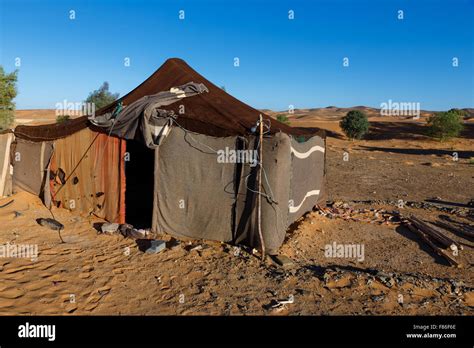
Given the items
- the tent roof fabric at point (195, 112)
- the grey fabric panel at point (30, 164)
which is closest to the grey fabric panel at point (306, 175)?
the tent roof fabric at point (195, 112)

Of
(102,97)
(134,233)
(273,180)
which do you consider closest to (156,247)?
(134,233)

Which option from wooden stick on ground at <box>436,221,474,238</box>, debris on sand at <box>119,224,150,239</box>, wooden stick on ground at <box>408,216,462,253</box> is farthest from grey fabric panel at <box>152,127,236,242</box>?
wooden stick on ground at <box>436,221,474,238</box>

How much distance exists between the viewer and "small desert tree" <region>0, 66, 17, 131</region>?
1827 cm

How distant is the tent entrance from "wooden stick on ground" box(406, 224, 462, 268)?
274 inches

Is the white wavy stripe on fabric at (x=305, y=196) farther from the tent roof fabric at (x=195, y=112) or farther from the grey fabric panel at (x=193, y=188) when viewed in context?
the grey fabric panel at (x=193, y=188)

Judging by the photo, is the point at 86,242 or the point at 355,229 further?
the point at 355,229

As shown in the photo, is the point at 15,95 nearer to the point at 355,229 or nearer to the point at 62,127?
the point at 62,127

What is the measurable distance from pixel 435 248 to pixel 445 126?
109 ft

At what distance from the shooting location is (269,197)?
6.37 meters

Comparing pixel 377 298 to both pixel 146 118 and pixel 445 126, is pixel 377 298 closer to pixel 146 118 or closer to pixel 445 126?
pixel 146 118

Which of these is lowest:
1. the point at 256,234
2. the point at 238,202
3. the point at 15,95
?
the point at 256,234

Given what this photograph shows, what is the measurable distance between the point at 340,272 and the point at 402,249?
248cm
